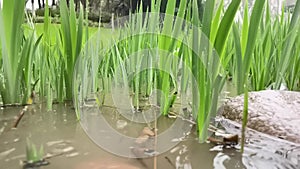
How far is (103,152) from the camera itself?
0.31 metres

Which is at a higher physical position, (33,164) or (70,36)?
(70,36)

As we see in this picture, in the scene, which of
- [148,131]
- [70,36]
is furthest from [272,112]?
[70,36]

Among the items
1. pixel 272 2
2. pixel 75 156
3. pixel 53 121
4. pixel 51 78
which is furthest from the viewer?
pixel 272 2

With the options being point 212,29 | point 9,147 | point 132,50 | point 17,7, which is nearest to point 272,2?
point 132,50

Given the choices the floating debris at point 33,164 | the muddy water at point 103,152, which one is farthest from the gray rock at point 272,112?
the floating debris at point 33,164

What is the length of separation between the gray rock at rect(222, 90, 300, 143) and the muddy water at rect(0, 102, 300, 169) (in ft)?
0.12

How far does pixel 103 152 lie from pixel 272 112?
31cm

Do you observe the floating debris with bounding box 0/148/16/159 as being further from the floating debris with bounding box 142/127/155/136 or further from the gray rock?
the gray rock

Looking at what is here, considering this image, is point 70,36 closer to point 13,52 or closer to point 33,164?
point 13,52

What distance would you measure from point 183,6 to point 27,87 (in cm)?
28

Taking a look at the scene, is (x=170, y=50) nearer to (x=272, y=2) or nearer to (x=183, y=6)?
(x=183, y=6)

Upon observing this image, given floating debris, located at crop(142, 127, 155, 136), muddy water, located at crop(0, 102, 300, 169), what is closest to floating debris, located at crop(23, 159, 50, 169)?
muddy water, located at crop(0, 102, 300, 169)

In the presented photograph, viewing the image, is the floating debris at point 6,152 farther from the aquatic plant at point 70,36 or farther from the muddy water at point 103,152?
the aquatic plant at point 70,36

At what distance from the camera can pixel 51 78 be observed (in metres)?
0.55
